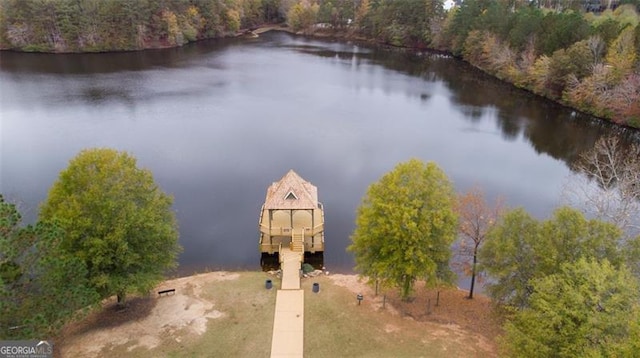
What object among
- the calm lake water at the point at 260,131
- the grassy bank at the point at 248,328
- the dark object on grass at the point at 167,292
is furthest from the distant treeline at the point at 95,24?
the grassy bank at the point at 248,328

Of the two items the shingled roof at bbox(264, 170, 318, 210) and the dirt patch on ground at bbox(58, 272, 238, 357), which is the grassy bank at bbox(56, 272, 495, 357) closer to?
the dirt patch on ground at bbox(58, 272, 238, 357)

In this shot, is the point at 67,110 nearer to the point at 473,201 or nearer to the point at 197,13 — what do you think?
the point at 473,201

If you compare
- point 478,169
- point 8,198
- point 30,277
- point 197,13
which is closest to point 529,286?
point 30,277

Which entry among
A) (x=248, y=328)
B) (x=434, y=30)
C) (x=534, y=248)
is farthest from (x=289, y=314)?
(x=434, y=30)

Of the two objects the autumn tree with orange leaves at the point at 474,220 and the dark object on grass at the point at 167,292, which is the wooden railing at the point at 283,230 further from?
the autumn tree with orange leaves at the point at 474,220

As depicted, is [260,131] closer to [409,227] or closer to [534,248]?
[409,227]

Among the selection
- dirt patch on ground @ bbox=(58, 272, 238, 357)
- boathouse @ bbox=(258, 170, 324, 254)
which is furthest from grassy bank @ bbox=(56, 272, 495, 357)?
boathouse @ bbox=(258, 170, 324, 254)

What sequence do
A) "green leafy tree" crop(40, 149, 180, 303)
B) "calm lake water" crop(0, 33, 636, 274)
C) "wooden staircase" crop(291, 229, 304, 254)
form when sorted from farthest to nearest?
"calm lake water" crop(0, 33, 636, 274) → "wooden staircase" crop(291, 229, 304, 254) → "green leafy tree" crop(40, 149, 180, 303)
